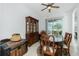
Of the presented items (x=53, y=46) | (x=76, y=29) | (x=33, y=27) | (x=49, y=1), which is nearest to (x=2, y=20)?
(x=33, y=27)

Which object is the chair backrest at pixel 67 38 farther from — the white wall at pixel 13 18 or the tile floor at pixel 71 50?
the white wall at pixel 13 18

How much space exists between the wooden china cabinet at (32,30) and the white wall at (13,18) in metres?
0.06

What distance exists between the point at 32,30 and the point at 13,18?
12.4 inches

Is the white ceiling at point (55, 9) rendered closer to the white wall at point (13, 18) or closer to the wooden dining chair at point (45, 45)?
the white wall at point (13, 18)

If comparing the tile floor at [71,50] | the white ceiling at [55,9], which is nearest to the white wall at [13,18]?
the white ceiling at [55,9]

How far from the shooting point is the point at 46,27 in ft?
5.51

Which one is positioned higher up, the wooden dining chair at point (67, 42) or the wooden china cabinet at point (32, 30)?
the wooden china cabinet at point (32, 30)

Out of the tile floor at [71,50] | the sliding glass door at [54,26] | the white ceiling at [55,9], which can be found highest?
the white ceiling at [55,9]

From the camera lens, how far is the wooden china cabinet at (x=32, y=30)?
5.42 feet

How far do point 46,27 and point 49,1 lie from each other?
14.3 inches

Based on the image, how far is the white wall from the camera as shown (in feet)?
5.18

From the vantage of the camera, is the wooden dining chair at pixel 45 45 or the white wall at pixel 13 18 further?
the wooden dining chair at pixel 45 45

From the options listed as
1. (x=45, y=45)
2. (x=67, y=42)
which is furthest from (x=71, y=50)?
(x=45, y=45)

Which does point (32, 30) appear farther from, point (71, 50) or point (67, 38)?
point (71, 50)
